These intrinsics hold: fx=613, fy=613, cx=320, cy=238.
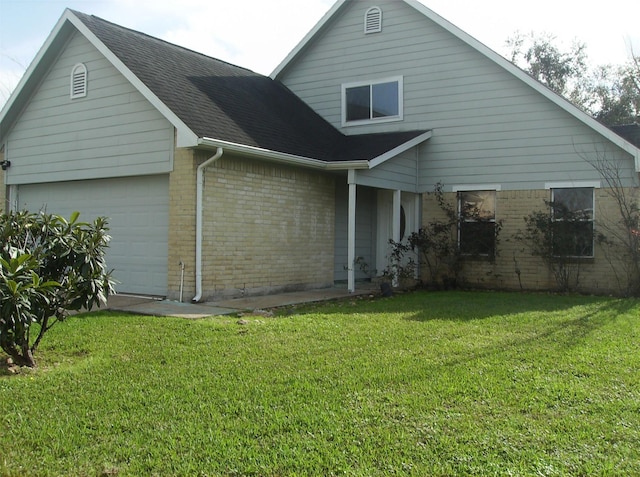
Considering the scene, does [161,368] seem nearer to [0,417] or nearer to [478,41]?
[0,417]

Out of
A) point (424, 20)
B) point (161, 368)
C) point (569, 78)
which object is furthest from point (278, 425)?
point (569, 78)

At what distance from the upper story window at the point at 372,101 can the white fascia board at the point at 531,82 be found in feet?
6.00

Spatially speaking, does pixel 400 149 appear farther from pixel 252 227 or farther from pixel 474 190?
pixel 252 227

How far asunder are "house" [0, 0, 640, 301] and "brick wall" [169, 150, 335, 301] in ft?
0.12

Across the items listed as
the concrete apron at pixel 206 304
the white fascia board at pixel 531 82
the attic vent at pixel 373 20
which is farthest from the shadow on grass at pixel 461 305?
the attic vent at pixel 373 20

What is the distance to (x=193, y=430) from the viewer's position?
4742 mm

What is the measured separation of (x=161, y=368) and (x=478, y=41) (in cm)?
1185

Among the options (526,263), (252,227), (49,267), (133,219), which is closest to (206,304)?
(252,227)

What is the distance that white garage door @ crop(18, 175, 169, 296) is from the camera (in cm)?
1222

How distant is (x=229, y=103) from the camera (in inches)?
542

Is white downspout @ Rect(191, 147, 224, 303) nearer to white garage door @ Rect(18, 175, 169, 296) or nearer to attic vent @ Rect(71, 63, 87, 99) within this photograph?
white garage door @ Rect(18, 175, 169, 296)

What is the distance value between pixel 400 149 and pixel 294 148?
2.70 meters

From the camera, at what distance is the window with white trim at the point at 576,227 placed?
45.7 feet

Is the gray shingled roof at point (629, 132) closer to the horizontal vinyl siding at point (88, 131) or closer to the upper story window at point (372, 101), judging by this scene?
the upper story window at point (372, 101)
